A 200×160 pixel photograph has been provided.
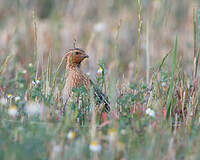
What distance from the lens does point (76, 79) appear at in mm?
5637

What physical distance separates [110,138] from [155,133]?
Answer: 500 millimetres

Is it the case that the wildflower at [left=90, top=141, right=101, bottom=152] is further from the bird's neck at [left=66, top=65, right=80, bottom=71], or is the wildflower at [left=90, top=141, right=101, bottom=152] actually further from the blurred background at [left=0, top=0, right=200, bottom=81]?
the blurred background at [left=0, top=0, right=200, bottom=81]

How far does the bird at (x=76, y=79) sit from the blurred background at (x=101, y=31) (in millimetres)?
2516

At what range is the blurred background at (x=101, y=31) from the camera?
31.8ft

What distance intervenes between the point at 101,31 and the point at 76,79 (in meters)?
5.55

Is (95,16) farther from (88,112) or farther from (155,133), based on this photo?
(155,133)

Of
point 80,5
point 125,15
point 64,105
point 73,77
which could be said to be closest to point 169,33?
point 125,15

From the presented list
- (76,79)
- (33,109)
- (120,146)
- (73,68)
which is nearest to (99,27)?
(73,68)

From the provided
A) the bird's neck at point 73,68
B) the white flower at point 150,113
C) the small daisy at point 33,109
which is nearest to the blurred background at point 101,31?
the bird's neck at point 73,68

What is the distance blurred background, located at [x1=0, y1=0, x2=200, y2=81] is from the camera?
31.8 feet

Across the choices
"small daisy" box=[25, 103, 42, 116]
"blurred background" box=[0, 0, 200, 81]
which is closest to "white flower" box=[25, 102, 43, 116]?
"small daisy" box=[25, 103, 42, 116]

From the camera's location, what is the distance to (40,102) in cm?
471

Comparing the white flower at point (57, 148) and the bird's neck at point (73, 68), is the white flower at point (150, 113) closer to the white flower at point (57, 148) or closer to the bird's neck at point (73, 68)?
the white flower at point (57, 148)

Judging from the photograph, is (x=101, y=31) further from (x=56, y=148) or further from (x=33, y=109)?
(x=56, y=148)
